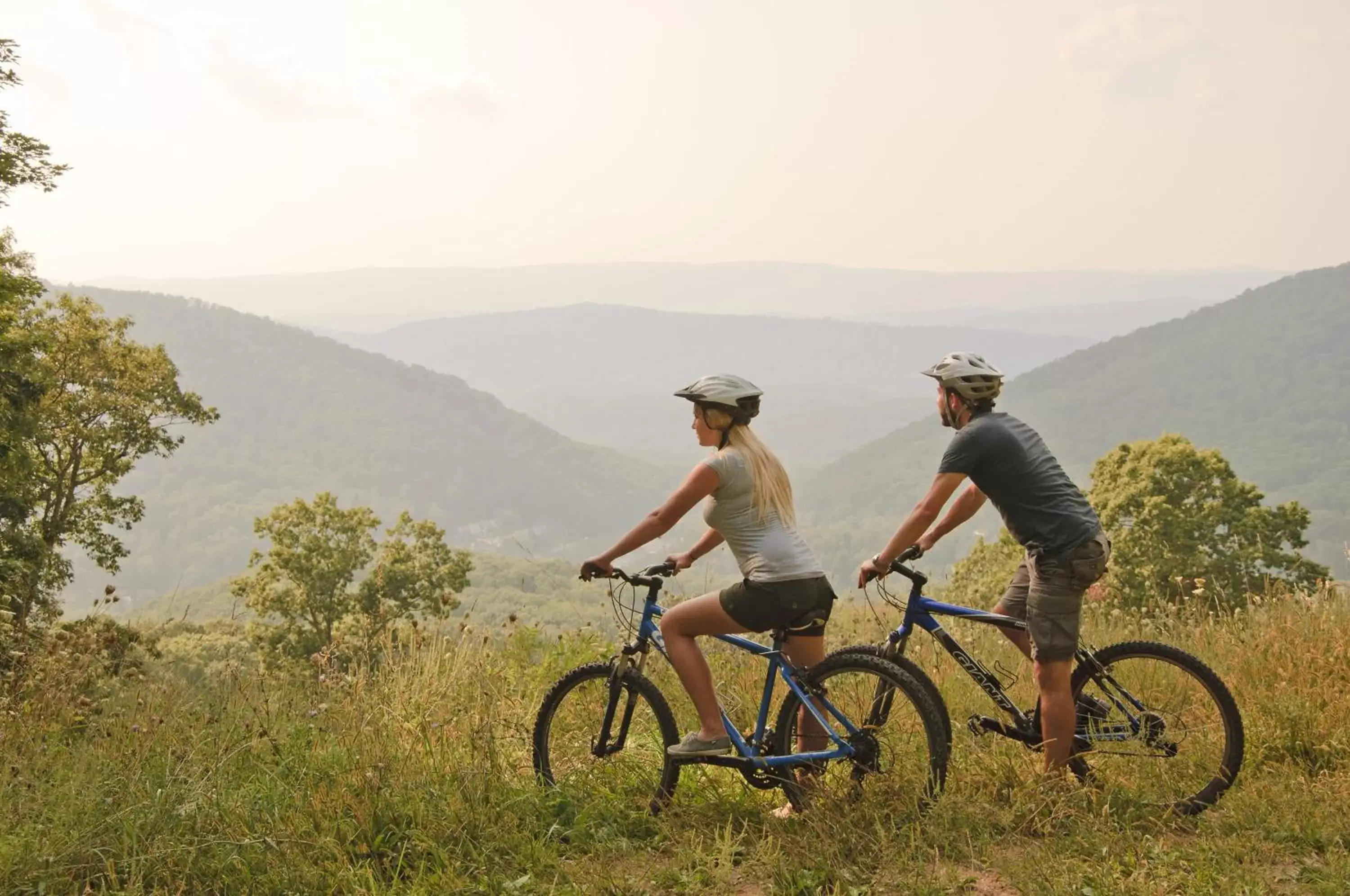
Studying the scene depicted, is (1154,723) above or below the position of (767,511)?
below

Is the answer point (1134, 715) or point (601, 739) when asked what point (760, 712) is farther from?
point (1134, 715)

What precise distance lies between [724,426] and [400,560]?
141 ft

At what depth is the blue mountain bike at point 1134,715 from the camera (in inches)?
182

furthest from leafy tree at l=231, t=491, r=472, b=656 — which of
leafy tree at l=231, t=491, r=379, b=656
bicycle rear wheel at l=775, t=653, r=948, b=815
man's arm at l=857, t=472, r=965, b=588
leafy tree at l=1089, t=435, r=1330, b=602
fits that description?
man's arm at l=857, t=472, r=965, b=588

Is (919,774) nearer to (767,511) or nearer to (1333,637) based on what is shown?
(767,511)

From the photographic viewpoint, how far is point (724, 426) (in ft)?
15.4

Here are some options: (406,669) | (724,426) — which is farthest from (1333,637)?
(406,669)

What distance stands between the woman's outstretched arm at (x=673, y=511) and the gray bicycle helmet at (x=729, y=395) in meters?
0.29

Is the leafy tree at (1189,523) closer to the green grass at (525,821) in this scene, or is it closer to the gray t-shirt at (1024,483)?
the green grass at (525,821)

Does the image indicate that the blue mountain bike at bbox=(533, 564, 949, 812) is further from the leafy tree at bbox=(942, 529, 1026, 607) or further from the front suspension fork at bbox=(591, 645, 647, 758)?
the leafy tree at bbox=(942, 529, 1026, 607)

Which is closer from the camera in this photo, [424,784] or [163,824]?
[163,824]

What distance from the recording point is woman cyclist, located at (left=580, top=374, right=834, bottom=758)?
14.9 feet

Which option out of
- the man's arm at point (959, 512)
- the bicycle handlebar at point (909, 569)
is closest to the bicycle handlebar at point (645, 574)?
the bicycle handlebar at point (909, 569)

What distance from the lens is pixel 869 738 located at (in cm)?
459
